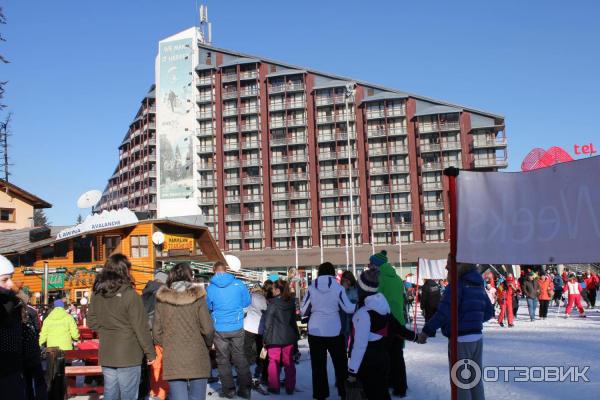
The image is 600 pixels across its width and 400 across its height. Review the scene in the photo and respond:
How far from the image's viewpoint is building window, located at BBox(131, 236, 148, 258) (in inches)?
1053

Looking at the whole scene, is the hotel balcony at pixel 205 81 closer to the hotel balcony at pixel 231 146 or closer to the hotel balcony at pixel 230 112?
the hotel balcony at pixel 230 112

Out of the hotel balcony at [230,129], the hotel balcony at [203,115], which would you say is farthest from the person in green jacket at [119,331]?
the hotel balcony at [203,115]

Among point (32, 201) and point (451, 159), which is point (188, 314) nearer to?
point (32, 201)

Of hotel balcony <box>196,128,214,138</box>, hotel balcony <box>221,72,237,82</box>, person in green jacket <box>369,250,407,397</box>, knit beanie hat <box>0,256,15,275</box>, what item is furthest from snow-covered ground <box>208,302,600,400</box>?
hotel balcony <box>221,72,237,82</box>

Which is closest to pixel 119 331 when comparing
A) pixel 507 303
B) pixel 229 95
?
pixel 507 303

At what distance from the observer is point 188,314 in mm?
6215

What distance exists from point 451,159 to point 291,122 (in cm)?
2024

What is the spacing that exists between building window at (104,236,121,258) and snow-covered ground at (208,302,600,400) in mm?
13749

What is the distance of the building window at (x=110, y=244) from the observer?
27234 mm

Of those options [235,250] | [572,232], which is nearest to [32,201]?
[235,250]

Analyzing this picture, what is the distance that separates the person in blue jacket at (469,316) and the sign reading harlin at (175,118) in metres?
71.9

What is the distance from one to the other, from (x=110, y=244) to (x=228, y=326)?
2032 centimetres

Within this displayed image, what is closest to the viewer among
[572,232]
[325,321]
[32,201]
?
[572,232]

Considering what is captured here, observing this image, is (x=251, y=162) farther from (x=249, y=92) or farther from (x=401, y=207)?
(x=401, y=207)
